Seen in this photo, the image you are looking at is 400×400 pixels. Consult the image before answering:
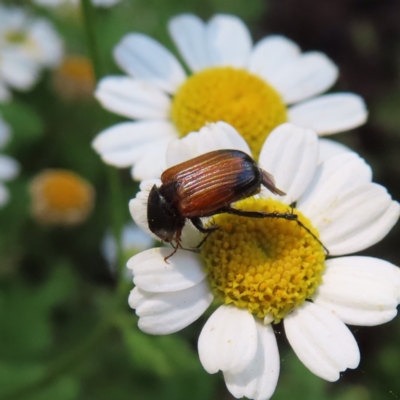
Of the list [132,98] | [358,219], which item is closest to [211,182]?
[358,219]

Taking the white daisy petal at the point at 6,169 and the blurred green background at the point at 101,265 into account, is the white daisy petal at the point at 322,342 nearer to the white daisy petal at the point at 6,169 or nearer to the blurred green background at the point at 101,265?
the blurred green background at the point at 101,265

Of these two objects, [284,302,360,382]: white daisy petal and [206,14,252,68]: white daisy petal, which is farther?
[206,14,252,68]: white daisy petal

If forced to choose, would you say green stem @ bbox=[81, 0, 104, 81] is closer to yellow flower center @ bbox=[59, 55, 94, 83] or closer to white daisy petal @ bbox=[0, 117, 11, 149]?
white daisy petal @ bbox=[0, 117, 11, 149]

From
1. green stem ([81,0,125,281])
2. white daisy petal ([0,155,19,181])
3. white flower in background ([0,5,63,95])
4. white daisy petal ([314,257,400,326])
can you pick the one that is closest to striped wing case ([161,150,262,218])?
white daisy petal ([314,257,400,326])

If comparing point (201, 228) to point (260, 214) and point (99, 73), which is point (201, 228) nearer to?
point (260, 214)

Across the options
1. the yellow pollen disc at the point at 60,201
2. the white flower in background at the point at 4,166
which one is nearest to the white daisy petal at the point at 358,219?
the white flower in background at the point at 4,166

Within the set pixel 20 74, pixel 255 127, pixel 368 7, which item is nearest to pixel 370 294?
pixel 255 127

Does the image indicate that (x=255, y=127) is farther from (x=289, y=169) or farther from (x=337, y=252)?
(x=337, y=252)

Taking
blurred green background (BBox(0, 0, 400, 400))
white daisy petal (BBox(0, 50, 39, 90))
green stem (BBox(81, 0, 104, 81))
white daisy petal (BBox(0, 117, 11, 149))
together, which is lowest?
blurred green background (BBox(0, 0, 400, 400))
